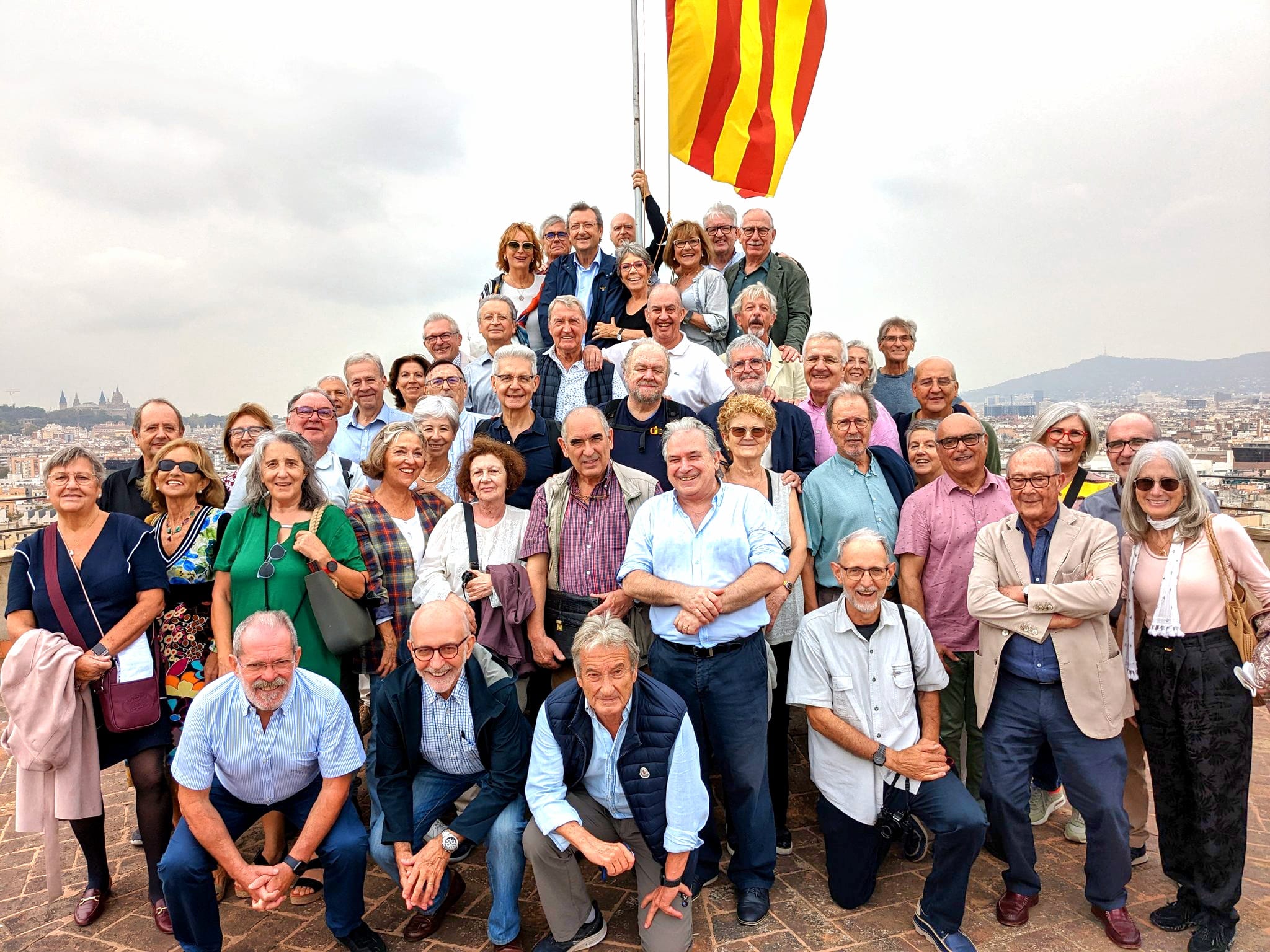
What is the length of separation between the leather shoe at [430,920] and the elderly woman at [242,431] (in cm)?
267

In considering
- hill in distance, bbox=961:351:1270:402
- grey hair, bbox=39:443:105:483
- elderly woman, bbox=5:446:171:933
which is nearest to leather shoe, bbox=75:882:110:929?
elderly woman, bbox=5:446:171:933

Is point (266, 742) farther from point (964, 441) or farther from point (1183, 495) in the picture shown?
point (1183, 495)

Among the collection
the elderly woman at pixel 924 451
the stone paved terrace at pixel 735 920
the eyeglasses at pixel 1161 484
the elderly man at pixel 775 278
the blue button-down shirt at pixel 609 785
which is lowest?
the stone paved terrace at pixel 735 920

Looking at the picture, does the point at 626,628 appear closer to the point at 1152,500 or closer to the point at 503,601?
the point at 503,601

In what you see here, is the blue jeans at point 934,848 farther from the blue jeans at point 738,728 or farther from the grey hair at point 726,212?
the grey hair at point 726,212

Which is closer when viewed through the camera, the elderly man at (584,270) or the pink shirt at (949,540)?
the pink shirt at (949,540)

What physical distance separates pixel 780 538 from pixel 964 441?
1138 millimetres

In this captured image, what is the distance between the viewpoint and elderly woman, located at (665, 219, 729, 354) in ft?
20.6

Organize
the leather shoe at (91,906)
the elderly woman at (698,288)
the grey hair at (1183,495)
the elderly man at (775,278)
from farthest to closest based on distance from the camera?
the elderly man at (775,278)
the elderly woman at (698,288)
the leather shoe at (91,906)
the grey hair at (1183,495)

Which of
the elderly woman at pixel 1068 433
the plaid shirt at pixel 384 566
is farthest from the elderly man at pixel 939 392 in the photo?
the plaid shirt at pixel 384 566

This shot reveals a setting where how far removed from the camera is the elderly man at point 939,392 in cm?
504

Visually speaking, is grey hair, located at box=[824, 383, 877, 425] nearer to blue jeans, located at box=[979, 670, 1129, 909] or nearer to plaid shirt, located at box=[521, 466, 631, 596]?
plaid shirt, located at box=[521, 466, 631, 596]

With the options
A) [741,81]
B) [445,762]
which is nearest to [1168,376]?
[741,81]

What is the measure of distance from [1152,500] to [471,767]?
349 centimetres
